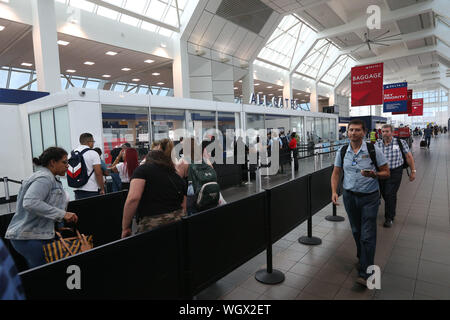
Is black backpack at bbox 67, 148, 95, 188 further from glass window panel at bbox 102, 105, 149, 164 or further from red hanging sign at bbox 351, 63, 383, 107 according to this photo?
red hanging sign at bbox 351, 63, 383, 107

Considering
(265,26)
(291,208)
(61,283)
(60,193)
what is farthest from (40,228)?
(265,26)

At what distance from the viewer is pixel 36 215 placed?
251 cm

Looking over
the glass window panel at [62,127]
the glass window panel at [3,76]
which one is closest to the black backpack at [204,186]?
the glass window panel at [62,127]

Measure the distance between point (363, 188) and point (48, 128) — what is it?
8.69m

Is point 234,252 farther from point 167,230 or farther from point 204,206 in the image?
point 167,230

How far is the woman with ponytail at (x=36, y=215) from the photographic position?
244cm

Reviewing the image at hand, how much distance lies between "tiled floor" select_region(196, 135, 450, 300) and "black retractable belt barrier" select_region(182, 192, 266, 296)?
1.83 feet

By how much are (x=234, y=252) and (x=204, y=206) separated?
0.75m

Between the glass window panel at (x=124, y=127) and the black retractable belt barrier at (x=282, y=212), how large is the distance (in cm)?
A: 608

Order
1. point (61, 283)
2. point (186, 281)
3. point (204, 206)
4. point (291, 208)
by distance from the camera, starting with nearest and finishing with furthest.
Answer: point (61, 283)
point (186, 281)
point (204, 206)
point (291, 208)

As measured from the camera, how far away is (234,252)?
9.89ft

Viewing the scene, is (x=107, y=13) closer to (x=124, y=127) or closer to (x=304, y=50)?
(x=124, y=127)

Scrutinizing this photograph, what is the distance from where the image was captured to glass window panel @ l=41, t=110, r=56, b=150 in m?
8.15

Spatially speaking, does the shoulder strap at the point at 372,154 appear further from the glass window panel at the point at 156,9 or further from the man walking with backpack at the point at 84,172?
the glass window panel at the point at 156,9
